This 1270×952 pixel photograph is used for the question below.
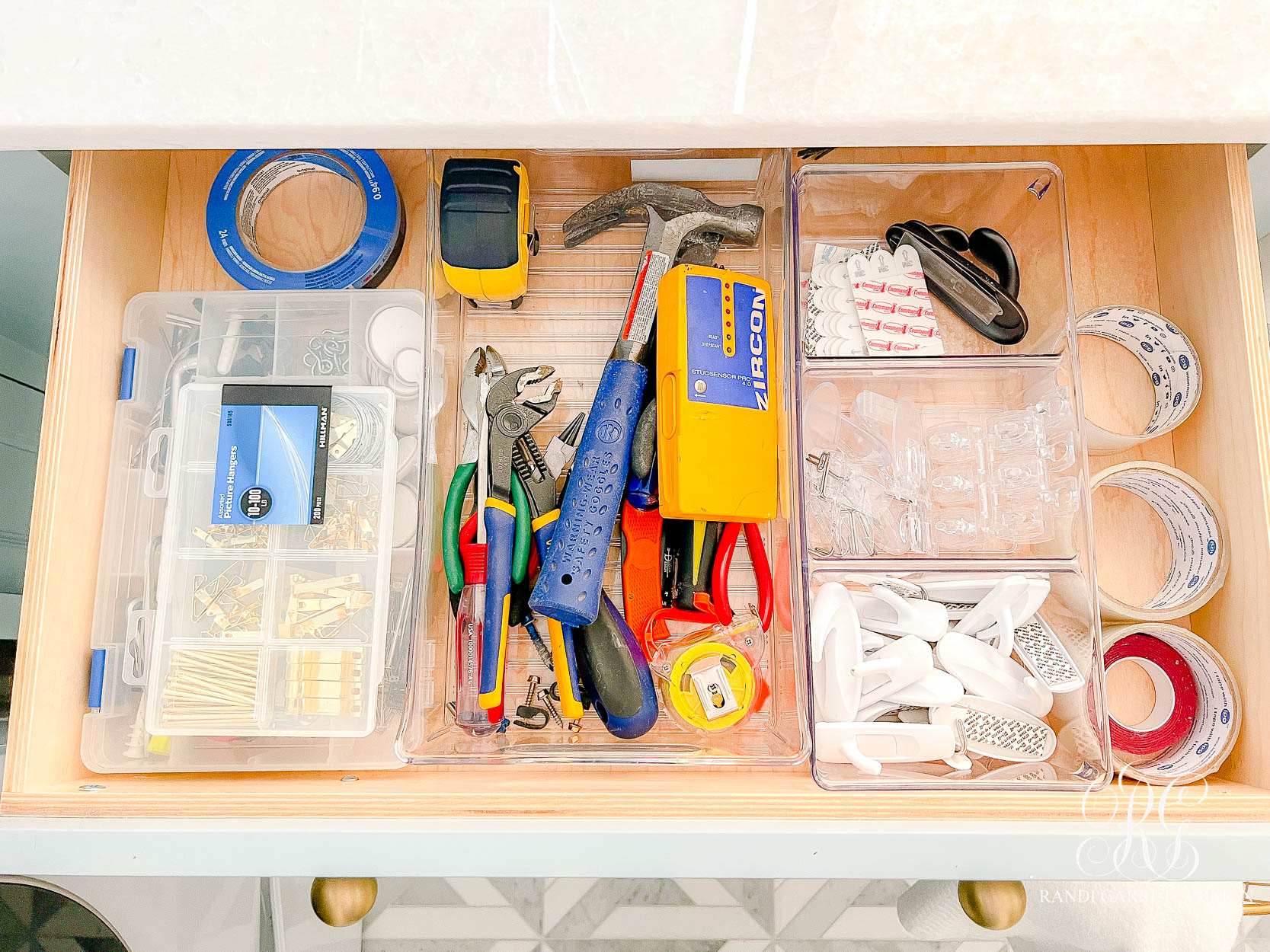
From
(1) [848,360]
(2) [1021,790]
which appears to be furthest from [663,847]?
(1) [848,360]

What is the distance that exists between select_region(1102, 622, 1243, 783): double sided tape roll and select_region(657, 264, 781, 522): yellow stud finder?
38cm

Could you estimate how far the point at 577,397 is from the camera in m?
0.82

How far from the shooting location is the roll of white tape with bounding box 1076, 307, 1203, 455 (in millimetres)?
748

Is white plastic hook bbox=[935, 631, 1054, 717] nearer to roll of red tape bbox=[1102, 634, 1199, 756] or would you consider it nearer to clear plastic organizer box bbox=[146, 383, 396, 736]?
roll of red tape bbox=[1102, 634, 1199, 756]

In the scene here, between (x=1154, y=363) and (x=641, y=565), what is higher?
(x=1154, y=363)

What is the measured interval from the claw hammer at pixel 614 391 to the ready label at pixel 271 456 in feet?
0.74

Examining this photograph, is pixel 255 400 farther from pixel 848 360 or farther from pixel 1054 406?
pixel 1054 406

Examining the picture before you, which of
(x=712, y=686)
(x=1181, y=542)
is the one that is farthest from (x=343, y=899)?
(x=1181, y=542)

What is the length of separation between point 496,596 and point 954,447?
1.63 ft

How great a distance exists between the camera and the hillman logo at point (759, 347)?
2.44 ft

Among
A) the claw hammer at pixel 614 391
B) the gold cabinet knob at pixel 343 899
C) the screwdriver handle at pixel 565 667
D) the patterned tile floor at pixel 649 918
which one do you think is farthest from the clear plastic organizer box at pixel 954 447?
the patterned tile floor at pixel 649 918

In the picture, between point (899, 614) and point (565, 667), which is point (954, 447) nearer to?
point (899, 614)

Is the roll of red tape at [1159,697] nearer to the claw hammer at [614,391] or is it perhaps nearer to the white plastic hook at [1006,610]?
the white plastic hook at [1006,610]

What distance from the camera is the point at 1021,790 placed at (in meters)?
0.64
